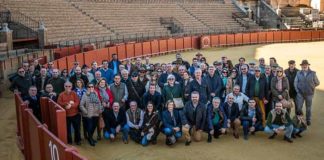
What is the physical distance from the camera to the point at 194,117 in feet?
29.2

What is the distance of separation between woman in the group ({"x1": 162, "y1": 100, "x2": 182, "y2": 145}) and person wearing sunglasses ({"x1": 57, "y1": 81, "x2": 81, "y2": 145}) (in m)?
1.86

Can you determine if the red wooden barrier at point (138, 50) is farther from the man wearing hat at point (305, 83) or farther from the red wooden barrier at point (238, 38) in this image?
Answer: the man wearing hat at point (305, 83)

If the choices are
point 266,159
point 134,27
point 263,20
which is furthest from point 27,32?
point 263,20

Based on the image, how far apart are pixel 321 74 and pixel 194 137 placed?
37.3ft

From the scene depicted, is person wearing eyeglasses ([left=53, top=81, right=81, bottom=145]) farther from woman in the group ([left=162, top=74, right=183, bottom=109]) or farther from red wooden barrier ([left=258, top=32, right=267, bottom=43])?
red wooden barrier ([left=258, top=32, right=267, bottom=43])

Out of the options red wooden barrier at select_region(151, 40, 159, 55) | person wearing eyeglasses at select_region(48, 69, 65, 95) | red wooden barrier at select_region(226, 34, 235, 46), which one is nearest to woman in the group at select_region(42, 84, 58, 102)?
person wearing eyeglasses at select_region(48, 69, 65, 95)

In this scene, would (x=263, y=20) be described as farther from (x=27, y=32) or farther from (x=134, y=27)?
(x=27, y=32)

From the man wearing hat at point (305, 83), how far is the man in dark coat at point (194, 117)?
8.77 ft

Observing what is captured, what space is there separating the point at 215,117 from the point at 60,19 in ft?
75.4

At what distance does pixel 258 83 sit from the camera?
9609mm

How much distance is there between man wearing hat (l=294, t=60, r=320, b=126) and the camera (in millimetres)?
9703

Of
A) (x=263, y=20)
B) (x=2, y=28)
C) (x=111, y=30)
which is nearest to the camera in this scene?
(x=2, y=28)

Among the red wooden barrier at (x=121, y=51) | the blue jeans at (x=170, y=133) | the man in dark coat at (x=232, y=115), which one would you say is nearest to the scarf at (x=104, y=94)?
the blue jeans at (x=170, y=133)

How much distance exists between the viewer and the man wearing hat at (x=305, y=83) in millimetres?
9703
